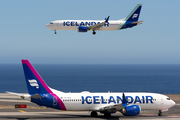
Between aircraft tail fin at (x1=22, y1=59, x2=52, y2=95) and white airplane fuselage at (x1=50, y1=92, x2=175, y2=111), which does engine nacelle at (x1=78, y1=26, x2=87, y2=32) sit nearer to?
white airplane fuselage at (x1=50, y1=92, x2=175, y2=111)

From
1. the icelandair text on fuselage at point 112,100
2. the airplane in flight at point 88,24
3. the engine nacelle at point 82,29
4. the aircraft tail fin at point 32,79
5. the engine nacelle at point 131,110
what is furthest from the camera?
the airplane in flight at point 88,24

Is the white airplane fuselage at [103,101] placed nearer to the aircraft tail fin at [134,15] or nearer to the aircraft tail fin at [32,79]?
the aircraft tail fin at [32,79]

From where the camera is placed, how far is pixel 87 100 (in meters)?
48.6

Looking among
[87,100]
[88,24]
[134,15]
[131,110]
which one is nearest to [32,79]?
[87,100]

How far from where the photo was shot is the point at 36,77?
46.2 metres

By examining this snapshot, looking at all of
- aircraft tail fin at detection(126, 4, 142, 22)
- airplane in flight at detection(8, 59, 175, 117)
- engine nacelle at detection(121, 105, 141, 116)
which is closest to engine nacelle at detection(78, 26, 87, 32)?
aircraft tail fin at detection(126, 4, 142, 22)

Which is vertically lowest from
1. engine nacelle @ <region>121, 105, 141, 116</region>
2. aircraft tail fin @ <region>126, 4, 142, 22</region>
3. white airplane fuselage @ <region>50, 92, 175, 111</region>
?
engine nacelle @ <region>121, 105, 141, 116</region>

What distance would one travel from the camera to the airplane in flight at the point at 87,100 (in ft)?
151

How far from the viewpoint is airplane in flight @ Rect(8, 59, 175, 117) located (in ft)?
151

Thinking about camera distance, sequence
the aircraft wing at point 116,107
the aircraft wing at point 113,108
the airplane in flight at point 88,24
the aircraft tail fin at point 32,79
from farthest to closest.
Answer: the airplane in flight at point 88,24 < the aircraft wing at point 113,108 < the aircraft tail fin at point 32,79 < the aircraft wing at point 116,107

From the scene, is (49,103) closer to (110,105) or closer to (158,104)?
(110,105)

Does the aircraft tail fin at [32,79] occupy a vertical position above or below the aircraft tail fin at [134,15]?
below

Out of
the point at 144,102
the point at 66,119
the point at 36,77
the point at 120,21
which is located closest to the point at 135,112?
the point at 144,102

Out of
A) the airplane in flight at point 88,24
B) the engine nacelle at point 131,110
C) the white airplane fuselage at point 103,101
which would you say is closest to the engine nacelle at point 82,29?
the airplane in flight at point 88,24
